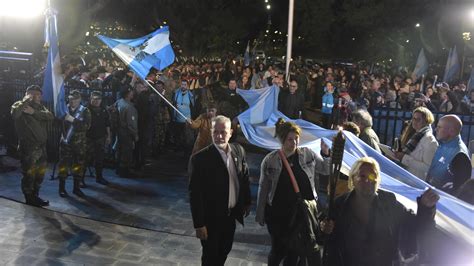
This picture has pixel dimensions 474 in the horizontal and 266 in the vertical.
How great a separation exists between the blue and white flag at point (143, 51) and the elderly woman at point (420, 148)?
4.75m

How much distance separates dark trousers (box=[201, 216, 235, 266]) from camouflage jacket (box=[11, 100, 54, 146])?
426 cm

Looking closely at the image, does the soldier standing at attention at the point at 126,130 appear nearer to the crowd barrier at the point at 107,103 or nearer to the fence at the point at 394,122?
the crowd barrier at the point at 107,103

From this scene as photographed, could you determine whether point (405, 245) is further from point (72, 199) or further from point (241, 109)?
point (241, 109)

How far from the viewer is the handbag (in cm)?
477

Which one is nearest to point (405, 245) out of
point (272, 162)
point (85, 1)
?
point (272, 162)

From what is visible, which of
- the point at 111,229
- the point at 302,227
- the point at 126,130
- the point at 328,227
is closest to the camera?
the point at 328,227

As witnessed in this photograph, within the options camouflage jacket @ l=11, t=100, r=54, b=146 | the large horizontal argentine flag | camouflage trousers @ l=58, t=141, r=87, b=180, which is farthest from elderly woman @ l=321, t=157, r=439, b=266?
camouflage trousers @ l=58, t=141, r=87, b=180

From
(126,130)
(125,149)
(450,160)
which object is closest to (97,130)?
(126,130)

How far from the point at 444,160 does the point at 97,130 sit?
6.30 metres

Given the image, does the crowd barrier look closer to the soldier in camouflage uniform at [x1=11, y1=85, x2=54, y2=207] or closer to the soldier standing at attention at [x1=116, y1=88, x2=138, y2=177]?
the soldier standing at attention at [x1=116, y1=88, x2=138, y2=177]

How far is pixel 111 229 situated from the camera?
7203mm

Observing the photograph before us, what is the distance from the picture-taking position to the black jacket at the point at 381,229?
380cm

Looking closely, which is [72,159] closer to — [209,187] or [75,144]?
[75,144]

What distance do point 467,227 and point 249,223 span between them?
163 inches
